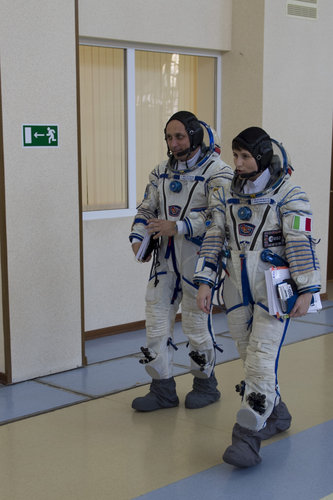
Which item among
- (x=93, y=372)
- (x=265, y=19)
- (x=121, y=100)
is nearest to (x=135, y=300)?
(x=93, y=372)

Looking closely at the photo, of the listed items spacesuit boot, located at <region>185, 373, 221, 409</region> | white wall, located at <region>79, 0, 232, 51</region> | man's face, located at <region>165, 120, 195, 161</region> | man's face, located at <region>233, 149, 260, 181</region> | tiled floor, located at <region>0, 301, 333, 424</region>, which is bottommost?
tiled floor, located at <region>0, 301, 333, 424</region>

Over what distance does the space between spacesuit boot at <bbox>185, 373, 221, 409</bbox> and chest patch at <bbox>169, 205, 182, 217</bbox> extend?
99 centimetres

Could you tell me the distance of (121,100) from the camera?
19.2 feet

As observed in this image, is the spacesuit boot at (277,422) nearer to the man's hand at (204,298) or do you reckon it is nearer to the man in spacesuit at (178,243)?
the man in spacesuit at (178,243)

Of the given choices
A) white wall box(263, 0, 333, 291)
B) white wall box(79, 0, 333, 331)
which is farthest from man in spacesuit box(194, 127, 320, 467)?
white wall box(263, 0, 333, 291)

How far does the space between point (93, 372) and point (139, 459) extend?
1464 mm

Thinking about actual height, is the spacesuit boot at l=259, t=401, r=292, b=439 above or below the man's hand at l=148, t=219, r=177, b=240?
below

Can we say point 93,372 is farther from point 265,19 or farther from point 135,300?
point 265,19

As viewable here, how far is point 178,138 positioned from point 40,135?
3.52 ft

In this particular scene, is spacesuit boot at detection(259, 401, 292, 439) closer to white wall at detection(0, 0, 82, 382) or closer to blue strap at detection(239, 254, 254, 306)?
blue strap at detection(239, 254, 254, 306)

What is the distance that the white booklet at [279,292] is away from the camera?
3293 millimetres

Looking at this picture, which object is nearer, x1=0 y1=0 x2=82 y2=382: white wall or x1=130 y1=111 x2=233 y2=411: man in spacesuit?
x1=130 y1=111 x2=233 y2=411: man in spacesuit

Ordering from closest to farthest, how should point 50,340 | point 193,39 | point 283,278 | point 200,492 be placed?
point 200,492 → point 283,278 → point 50,340 → point 193,39

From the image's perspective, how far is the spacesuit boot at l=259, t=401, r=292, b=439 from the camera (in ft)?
12.2
